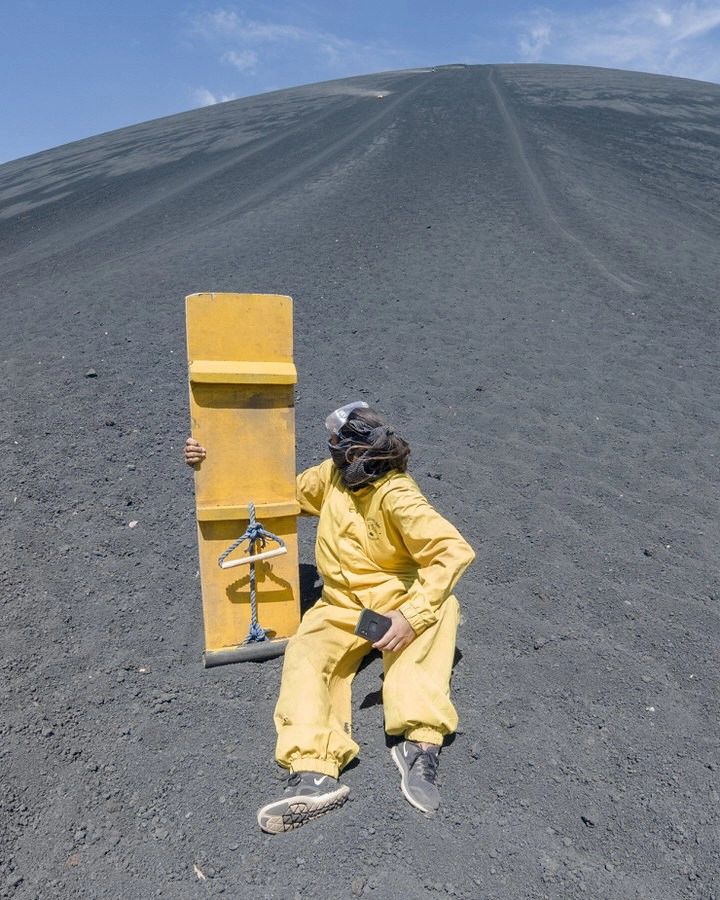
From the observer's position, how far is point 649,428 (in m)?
6.12

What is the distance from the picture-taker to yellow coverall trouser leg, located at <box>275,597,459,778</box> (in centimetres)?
291

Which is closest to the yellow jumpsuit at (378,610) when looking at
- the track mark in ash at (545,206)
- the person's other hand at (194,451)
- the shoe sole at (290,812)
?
the shoe sole at (290,812)

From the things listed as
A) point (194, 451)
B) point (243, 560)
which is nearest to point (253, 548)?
point (243, 560)

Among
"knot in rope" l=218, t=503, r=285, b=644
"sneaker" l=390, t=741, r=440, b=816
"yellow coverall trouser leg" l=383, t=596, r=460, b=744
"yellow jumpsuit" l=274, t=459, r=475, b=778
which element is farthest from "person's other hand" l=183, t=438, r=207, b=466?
"sneaker" l=390, t=741, r=440, b=816

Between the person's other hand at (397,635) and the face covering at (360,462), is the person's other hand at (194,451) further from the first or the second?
the person's other hand at (397,635)

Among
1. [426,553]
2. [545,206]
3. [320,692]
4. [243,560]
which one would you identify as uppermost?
[545,206]

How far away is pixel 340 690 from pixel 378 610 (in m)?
0.40

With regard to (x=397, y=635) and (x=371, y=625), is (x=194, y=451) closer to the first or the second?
(x=371, y=625)

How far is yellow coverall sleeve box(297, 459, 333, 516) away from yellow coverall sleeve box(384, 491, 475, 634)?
0.49m

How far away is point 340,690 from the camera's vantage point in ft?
11.0

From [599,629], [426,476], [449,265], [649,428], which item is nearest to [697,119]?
[449,265]

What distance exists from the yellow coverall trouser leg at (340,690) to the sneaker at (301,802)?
4 centimetres

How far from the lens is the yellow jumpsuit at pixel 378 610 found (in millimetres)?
2979

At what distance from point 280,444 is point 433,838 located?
1.80 m
